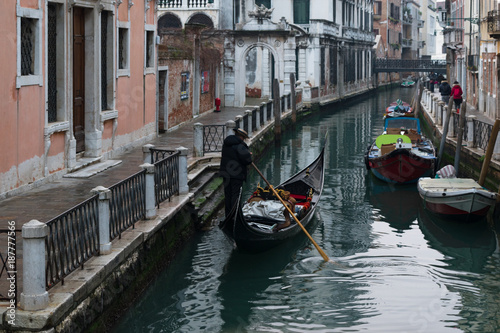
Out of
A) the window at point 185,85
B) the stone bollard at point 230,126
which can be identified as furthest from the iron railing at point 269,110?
the stone bollard at point 230,126

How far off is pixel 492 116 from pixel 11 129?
15.1 metres

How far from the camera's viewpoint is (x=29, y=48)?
10.4 m

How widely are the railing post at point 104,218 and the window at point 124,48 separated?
7.23 metres

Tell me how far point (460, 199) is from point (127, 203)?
5.57m

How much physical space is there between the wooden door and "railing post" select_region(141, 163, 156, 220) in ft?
12.0

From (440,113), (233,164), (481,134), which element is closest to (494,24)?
(440,113)

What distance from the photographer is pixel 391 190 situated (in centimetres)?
1552

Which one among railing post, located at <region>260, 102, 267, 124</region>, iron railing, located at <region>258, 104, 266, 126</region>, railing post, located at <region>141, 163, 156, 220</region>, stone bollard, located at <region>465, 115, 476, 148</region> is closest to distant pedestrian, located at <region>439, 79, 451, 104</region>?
railing post, located at <region>260, 102, 267, 124</region>

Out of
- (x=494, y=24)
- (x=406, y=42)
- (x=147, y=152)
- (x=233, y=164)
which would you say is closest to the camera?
(x=233, y=164)

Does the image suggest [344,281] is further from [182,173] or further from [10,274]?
[10,274]

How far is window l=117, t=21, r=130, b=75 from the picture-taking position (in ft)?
46.9

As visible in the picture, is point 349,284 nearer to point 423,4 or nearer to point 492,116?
point 492,116

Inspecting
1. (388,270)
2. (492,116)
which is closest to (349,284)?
(388,270)

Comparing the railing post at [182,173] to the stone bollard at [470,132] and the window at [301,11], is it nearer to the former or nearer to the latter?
the stone bollard at [470,132]
